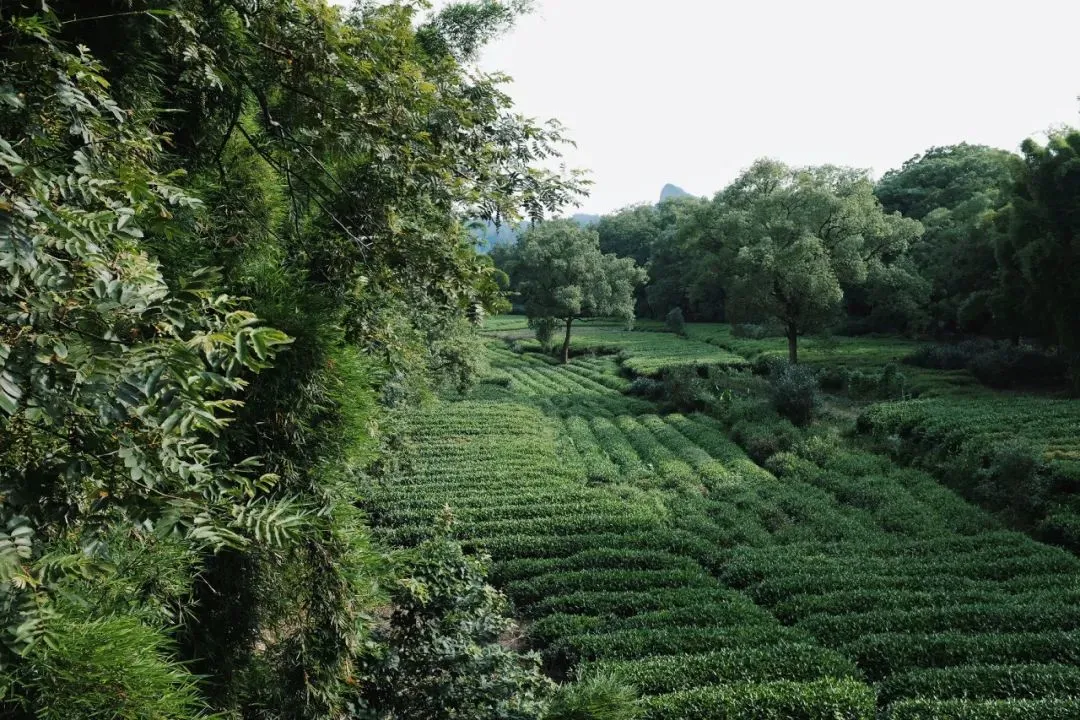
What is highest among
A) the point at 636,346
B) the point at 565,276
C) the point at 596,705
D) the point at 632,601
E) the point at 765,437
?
the point at 565,276

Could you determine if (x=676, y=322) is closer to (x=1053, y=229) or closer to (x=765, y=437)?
(x=1053, y=229)

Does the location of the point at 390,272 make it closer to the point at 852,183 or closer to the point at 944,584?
the point at 944,584

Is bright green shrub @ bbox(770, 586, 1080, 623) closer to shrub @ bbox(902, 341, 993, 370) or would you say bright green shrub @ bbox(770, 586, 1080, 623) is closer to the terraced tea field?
shrub @ bbox(902, 341, 993, 370)

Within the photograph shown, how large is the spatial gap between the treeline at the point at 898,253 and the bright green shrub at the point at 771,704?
880 inches

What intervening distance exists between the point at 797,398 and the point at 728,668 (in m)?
17.3

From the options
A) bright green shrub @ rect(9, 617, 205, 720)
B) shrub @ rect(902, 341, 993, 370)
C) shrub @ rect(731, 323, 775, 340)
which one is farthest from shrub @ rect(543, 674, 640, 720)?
shrub @ rect(902, 341, 993, 370)

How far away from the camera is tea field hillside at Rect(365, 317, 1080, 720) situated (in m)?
7.92

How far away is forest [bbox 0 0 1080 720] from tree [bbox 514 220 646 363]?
66.0 ft

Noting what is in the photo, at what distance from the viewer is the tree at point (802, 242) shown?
28938 millimetres

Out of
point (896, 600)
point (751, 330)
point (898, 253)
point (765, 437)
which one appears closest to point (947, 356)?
point (898, 253)

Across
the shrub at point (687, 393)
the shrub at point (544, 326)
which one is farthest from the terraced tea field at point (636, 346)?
the shrub at point (687, 393)

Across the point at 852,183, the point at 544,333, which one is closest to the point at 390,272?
the point at 852,183

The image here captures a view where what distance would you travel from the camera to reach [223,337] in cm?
222

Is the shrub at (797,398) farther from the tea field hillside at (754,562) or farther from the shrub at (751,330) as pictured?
the shrub at (751,330)
